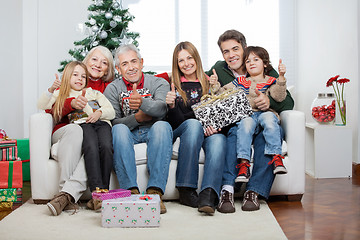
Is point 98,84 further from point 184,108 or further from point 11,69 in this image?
point 11,69

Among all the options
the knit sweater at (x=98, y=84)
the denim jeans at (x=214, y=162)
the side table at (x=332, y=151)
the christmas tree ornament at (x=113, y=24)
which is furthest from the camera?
the christmas tree ornament at (x=113, y=24)

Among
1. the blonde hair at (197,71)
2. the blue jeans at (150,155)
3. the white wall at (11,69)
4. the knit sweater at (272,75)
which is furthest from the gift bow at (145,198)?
the white wall at (11,69)

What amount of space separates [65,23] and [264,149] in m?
3.53

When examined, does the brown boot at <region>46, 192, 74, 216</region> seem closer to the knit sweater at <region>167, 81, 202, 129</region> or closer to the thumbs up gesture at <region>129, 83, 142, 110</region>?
the thumbs up gesture at <region>129, 83, 142, 110</region>

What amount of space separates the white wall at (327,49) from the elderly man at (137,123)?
1.91m

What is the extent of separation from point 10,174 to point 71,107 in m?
0.54

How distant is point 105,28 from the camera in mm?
4012

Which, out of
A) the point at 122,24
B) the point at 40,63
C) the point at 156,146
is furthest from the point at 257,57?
the point at 40,63

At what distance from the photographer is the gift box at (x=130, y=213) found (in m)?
2.22

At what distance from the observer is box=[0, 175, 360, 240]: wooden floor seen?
2154 millimetres

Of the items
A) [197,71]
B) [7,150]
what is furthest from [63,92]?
[197,71]

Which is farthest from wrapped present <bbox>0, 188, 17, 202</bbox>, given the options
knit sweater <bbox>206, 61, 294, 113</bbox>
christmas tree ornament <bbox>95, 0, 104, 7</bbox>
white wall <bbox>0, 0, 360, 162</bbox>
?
christmas tree ornament <bbox>95, 0, 104, 7</bbox>

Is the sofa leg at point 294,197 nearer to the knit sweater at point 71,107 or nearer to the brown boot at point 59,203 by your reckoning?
the knit sweater at point 71,107

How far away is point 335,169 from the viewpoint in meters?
3.60
